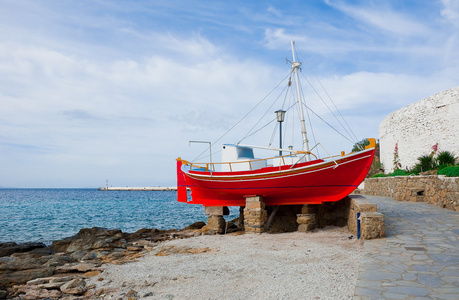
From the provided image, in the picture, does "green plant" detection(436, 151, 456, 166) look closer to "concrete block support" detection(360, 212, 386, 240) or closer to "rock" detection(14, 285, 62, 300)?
"concrete block support" detection(360, 212, 386, 240)

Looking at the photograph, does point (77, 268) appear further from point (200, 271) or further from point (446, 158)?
point (446, 158)

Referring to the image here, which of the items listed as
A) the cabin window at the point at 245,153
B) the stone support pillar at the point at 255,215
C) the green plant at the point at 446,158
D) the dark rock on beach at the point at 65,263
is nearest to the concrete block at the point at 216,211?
the dark rock on beach at the point at 65,263

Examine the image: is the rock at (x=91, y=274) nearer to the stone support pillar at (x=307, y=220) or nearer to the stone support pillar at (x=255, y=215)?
the stone support pillar at (x=255, y=215)

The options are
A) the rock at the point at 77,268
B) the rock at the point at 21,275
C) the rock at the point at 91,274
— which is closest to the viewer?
the rock at the point at 21,275

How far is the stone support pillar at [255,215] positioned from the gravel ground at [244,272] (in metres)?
2.25

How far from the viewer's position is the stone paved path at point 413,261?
474 cm

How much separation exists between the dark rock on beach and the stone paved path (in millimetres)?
4909

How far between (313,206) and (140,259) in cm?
650

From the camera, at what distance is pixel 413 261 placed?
6.15 metres

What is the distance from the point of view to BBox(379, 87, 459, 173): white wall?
1554 cm

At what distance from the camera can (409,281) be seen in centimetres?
511

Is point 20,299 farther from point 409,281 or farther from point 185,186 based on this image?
point 185,186

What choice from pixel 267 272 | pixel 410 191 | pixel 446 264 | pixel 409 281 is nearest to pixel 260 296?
pixel 267 272

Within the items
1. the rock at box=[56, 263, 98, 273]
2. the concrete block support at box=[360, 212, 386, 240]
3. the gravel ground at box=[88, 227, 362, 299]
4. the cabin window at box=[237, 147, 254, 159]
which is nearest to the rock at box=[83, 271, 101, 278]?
the gravel ground at box=[88, 227, 362, 299]
